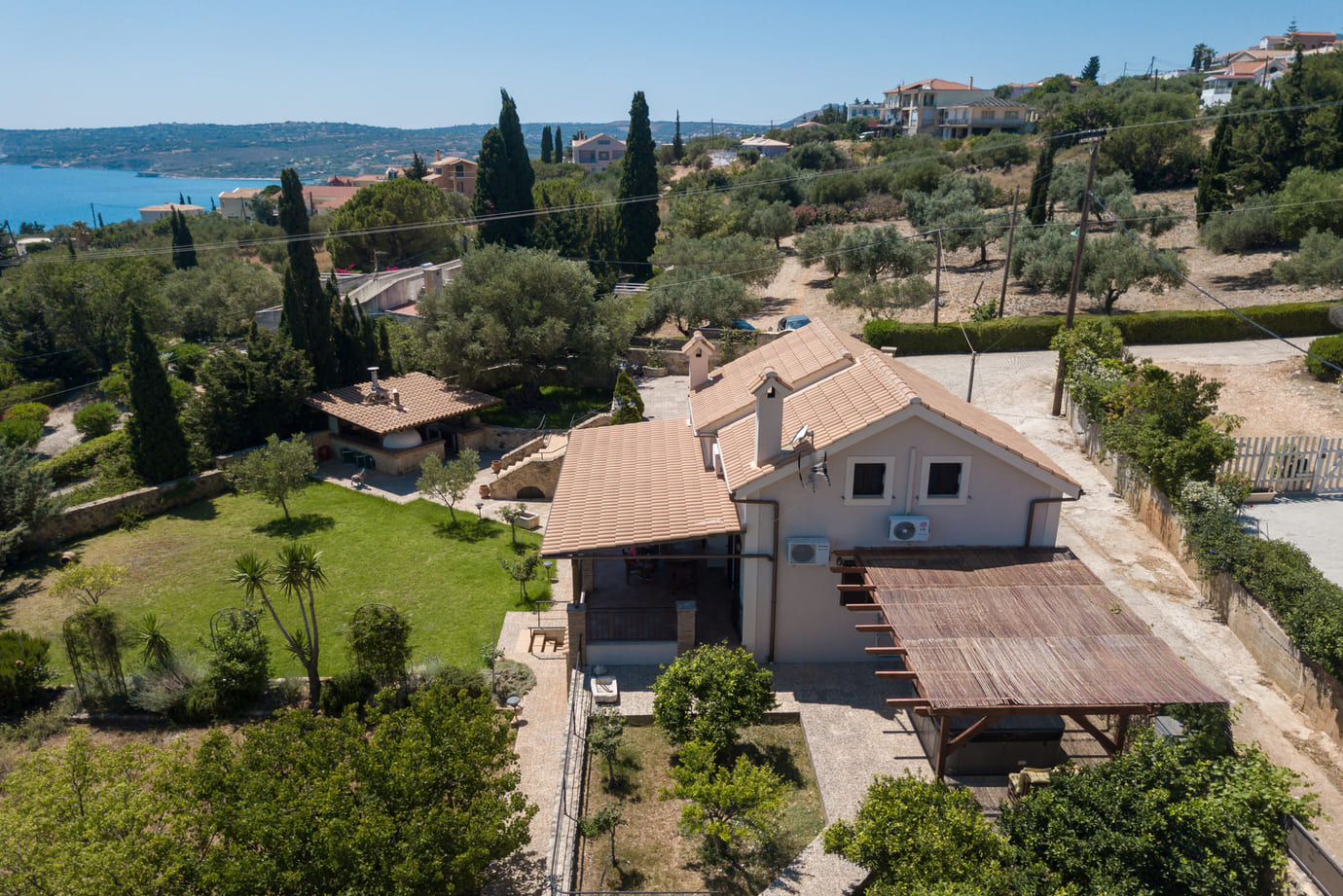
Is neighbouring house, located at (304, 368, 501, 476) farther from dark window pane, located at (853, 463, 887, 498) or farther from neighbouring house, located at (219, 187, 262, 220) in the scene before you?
neighbouring house, located at (219, 187, 262, 220)

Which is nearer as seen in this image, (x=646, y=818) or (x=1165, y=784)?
(x=1165, y=784)

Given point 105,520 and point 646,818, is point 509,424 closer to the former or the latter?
point 105,520

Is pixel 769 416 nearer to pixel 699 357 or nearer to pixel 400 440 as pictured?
pixel 699 357

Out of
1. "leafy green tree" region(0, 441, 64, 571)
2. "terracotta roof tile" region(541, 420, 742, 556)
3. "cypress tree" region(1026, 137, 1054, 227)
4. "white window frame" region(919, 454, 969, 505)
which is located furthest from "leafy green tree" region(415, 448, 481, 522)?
"cypress tree" region(1026, 137, 1054, 227)

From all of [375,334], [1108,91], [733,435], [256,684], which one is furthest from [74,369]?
[1108,91]

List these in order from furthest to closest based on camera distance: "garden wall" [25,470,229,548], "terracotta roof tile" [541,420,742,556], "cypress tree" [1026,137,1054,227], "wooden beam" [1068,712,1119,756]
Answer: "cypress tree" [1026,137,1054,227]
"garden wall" [25,470,229,548]
"terracotta roof tile" [541,420,742,556]
"wooden beam" [1068,712,1119,756]

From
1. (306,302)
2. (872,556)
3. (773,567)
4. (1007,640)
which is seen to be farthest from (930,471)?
(306,302)
